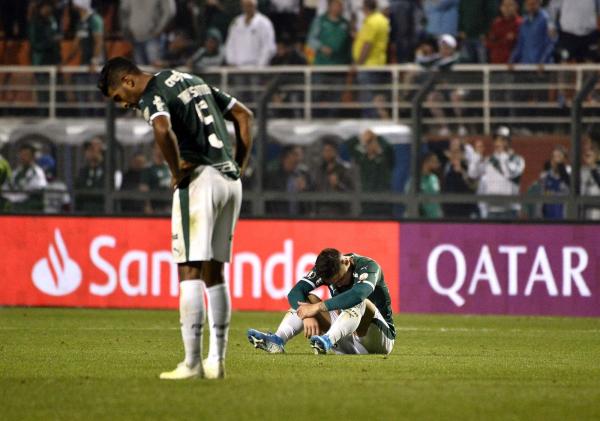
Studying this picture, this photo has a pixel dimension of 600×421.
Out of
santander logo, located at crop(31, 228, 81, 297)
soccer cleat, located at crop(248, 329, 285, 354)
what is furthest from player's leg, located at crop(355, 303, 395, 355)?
santander logo, located at crop(31, 228, 81, 297)

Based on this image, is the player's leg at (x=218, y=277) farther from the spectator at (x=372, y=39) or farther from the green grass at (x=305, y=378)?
the spectator at (x=372, y=39)

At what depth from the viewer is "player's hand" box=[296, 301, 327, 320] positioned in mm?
11125

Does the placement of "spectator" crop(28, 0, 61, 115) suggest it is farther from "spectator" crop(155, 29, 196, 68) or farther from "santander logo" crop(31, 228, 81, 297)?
"santander logo" crop(31, 228, 81, 297)

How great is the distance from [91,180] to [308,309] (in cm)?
863

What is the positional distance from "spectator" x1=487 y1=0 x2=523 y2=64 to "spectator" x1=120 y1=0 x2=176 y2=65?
5073 mm

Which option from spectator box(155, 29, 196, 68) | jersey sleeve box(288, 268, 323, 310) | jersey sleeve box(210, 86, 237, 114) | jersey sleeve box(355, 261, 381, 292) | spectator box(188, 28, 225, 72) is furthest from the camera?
spectator box(155, 29, 196, 68)

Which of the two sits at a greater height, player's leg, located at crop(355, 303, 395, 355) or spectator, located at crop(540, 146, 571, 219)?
spectator, located at crop(540, 146, 571, 219)

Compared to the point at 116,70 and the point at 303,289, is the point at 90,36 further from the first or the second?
the point at 116,70

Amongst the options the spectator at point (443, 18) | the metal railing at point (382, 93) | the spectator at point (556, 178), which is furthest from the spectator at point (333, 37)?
the spectator at point (556, 178)

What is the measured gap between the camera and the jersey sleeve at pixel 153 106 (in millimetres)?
8656

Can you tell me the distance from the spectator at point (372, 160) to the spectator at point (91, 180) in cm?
336

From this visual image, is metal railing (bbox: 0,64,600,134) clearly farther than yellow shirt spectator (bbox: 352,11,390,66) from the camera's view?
No

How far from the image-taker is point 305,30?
2209 cm

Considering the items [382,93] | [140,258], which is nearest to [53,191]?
[140,258]
